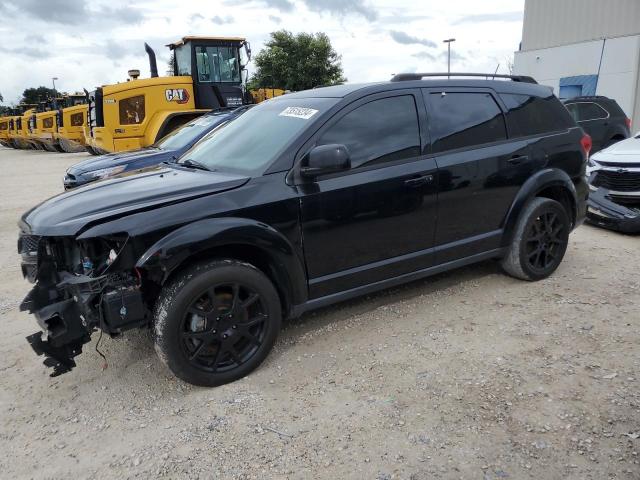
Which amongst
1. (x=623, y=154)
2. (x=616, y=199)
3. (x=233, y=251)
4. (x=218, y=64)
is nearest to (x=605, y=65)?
(x=218, y=64)

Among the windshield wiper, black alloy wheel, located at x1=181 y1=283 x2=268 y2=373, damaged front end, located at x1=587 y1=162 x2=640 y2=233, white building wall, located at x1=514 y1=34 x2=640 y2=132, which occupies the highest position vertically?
white building wall, located at x1=514 y1=34 x2=640 y2=132

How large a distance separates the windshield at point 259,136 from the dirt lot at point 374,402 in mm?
1326

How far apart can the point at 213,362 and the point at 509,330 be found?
2149 mm

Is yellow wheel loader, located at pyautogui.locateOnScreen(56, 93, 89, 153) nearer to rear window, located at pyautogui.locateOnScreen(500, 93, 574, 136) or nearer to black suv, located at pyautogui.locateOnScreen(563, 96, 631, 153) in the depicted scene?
black suv, located at pyautogui.locateOnScreen(563, 96, 631, 153)

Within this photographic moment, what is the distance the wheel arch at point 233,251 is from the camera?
285 centimetres

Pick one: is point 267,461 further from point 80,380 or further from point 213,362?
point 80,380

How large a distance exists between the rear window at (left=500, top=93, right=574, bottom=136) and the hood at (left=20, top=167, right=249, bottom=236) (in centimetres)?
254

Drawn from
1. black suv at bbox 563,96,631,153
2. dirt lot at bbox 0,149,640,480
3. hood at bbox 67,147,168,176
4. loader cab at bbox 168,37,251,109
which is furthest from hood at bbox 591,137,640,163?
loader cab at bbox 168,37,251,109

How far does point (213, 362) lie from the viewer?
3.13 meters

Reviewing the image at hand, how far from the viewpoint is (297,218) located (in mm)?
3305

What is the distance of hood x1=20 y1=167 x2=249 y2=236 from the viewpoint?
2.91 m

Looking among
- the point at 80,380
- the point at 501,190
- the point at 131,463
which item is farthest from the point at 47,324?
the point at 501,190

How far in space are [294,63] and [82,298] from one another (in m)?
41.1

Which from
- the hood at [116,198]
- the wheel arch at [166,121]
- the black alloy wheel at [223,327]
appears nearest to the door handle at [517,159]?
the hood at [116,198]
